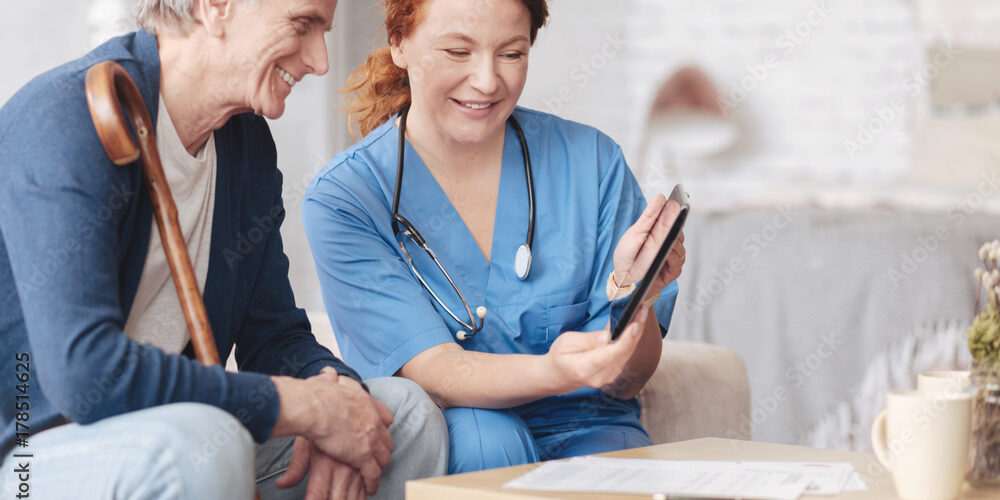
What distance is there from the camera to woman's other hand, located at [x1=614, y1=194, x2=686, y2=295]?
131 centimetres

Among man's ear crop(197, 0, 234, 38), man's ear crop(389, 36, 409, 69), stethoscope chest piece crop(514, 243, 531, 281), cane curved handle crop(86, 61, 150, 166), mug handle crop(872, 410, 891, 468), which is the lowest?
mug handle crop(872, 410, 891, 468)

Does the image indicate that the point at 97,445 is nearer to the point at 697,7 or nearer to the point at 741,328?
the point at 741,328

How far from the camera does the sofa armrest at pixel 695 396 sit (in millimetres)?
1613

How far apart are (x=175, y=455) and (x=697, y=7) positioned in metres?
3.18

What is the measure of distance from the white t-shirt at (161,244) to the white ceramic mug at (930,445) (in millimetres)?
754

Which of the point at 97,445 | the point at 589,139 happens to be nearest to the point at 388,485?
the point at 97,445

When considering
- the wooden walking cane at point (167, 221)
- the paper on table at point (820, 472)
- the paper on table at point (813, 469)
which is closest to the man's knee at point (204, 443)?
the wooden walking cane at point (167, 221)

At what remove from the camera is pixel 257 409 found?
0.99 metres

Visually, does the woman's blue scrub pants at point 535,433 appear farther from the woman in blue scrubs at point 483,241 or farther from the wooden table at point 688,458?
the wooden table at point 688,458

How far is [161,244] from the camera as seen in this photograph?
3.61 feet

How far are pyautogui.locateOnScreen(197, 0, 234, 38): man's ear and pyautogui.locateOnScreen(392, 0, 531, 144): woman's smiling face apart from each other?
395 millimetres

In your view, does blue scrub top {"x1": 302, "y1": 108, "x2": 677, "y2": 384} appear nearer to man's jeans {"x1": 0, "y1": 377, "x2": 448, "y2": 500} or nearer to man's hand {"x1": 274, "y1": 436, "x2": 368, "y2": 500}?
man's hand {"x1": 274, "y1": 436, "x2": 368, "y2": 500}

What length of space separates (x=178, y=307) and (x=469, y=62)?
1.85 ft

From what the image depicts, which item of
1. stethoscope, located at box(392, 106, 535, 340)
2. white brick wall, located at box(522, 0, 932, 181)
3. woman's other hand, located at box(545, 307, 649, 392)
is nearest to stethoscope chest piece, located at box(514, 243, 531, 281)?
stethoscope, located at box(392, 106, 535, 340)
